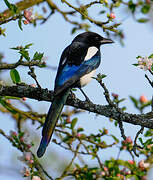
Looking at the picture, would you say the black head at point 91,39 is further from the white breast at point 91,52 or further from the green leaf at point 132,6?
the green leaf at point 132,6

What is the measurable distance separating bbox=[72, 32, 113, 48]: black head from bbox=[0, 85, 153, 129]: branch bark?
178 centimetres

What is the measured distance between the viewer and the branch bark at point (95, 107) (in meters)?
3.35

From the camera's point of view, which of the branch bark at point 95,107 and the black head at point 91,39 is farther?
the black head at point 91,39

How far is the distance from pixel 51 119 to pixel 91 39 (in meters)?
1.81

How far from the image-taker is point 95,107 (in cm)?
343

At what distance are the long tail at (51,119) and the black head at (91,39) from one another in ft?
5.04

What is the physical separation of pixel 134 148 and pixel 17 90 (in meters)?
1.12

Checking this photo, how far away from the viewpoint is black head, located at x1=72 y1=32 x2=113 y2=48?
16.9 ft

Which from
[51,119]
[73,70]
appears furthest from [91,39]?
[51,119]

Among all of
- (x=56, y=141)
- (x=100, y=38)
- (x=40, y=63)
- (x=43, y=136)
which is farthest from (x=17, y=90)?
(x=100, y=38)

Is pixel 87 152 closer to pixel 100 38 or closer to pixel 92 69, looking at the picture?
pixel 92 69

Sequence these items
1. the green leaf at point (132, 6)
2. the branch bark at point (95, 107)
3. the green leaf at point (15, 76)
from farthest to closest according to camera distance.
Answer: the green leaf at point (132, 6) < the green leaf at point (15, 76) < the branch bark at point (95, 107)

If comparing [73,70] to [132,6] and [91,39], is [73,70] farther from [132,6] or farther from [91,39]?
[91,39]

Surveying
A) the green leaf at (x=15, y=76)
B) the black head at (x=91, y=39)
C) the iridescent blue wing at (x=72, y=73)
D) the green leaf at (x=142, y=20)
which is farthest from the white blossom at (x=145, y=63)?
the black head at (x=91, y=39)
